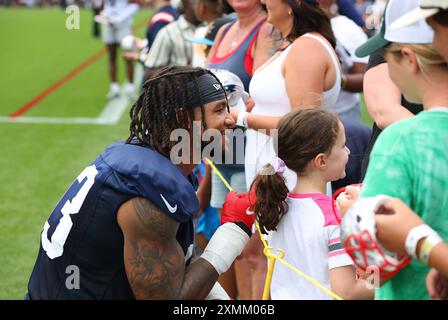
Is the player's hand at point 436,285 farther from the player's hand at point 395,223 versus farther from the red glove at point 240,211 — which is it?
the red glove at point 240,211

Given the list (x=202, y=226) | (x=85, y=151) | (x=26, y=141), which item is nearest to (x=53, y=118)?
(x=26, y=141)

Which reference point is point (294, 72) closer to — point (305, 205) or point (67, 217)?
point (305, 205)

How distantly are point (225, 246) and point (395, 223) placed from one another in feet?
3.80

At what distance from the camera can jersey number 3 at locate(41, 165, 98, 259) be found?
297cm

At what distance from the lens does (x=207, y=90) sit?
126 inches

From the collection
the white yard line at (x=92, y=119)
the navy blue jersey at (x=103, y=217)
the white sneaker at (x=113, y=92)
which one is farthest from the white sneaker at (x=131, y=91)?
the navy blue jersey at (x=103, y=217)

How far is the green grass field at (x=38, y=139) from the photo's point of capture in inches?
265

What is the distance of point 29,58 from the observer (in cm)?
1888

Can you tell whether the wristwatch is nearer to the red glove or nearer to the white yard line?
the red glove

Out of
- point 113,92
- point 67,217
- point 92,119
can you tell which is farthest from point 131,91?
point 67,217

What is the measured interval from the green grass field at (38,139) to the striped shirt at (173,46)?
1.61 m

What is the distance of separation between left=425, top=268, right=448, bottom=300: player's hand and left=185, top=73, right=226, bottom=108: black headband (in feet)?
4.07

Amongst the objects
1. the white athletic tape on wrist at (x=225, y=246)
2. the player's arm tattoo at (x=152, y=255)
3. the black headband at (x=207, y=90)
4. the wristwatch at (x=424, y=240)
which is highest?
the wristwatch at (x=424, y=240)

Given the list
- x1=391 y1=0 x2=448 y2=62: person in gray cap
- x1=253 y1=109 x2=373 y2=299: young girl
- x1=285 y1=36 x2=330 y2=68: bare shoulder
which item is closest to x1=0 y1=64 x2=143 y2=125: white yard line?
x1=285 y1=36 x2=330 y2=68: bare shoulder
